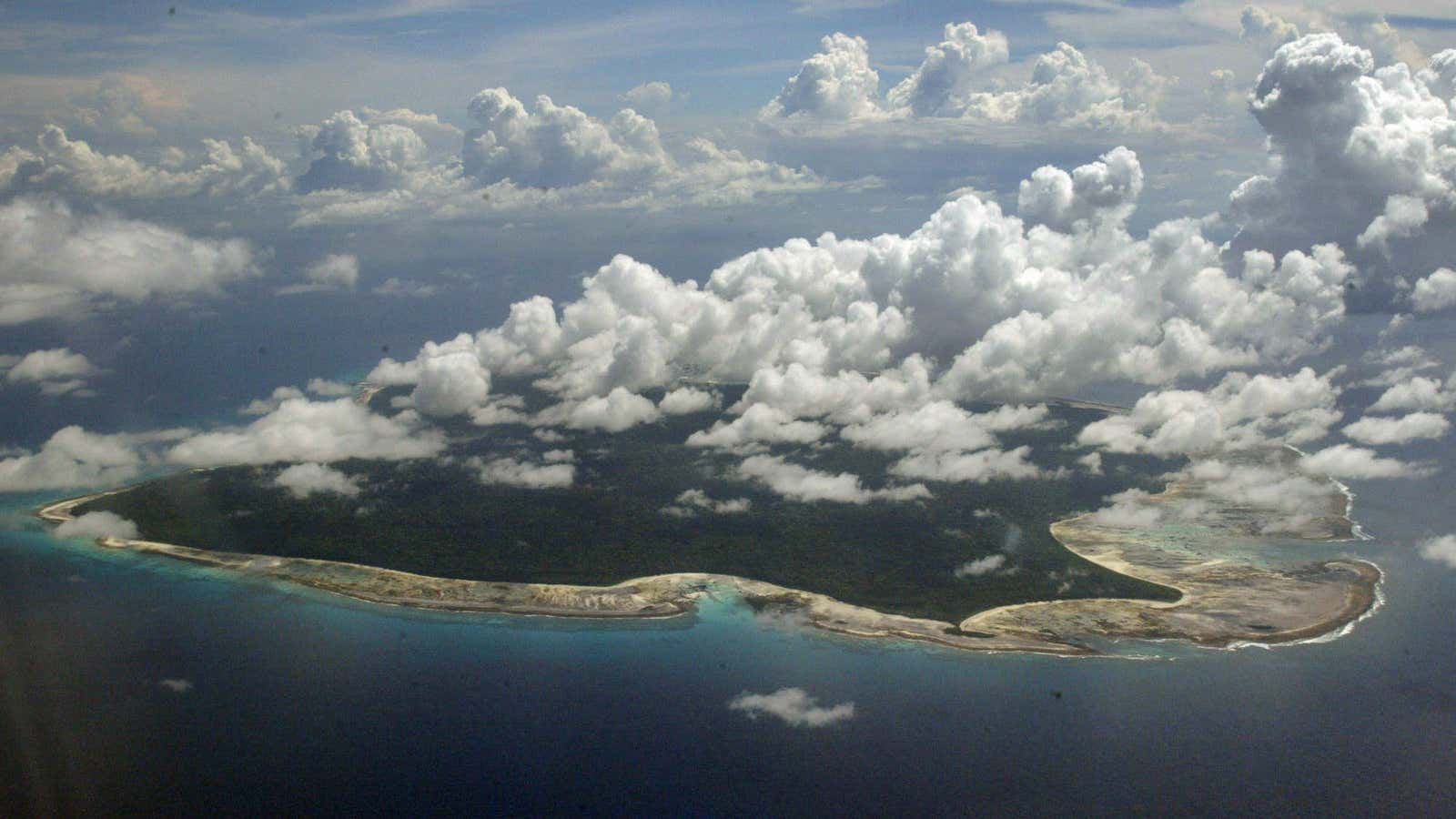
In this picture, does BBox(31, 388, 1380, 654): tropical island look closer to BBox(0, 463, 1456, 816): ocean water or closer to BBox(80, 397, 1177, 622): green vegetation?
BBox(80, 397, 1177, 622): green vegetation

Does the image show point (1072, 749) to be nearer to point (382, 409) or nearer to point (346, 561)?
point (346, 561)

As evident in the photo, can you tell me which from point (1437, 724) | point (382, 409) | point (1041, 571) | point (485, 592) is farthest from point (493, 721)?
point (382, 409)

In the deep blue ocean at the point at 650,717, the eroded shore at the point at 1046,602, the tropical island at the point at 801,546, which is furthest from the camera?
the tropical island at the point at 801,546

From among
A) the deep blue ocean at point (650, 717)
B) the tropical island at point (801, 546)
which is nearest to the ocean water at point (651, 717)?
the deep blue ocean at point (650, 717)

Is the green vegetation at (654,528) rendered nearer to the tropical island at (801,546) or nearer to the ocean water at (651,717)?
the tropical island at (801,546)

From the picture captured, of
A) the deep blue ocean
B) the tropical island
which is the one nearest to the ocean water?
the deep blue ocean

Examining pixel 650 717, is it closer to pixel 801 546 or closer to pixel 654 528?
pixel 801 546

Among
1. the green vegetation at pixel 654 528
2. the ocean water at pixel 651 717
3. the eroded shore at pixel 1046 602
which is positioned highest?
the green vegetation at pixel 654 528

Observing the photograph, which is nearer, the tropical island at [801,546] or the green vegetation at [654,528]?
the tropical island at [801,546]
